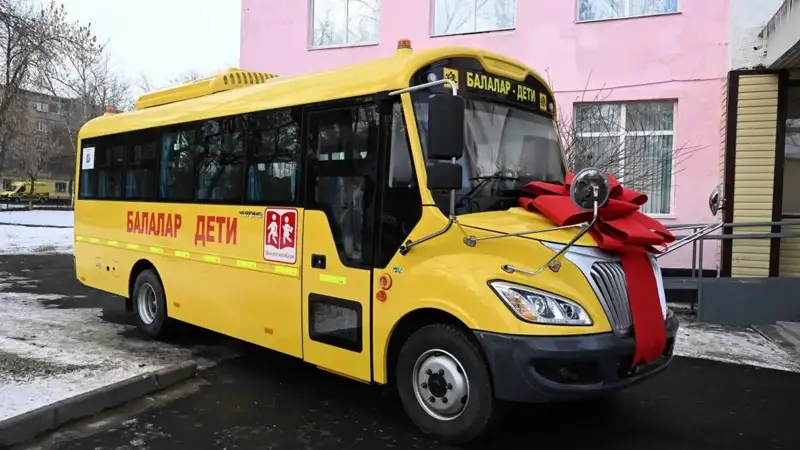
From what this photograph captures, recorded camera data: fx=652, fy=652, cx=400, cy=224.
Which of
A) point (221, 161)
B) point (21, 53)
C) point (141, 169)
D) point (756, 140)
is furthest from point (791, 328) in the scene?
point (21, 53)

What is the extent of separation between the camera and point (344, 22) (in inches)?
577

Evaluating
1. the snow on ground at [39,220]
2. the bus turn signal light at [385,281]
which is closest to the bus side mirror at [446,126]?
the bus turn signal light at [385,281]

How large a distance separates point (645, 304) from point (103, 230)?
22.7ft

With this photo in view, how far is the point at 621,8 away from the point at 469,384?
10.0 metres

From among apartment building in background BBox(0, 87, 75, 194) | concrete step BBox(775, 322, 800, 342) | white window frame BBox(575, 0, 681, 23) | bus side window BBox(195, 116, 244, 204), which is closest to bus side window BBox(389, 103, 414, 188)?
bus side window BBox(195, 116, 244, 204)

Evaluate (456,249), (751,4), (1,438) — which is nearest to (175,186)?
(1,438)

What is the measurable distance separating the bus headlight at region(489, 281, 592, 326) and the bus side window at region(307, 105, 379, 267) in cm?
127

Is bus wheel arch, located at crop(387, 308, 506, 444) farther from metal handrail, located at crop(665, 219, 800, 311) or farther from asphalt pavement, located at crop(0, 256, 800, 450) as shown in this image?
metal handrail, located at crop(665, 219, 800, 311)

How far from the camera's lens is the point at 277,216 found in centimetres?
579

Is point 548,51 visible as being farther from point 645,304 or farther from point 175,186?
point 645,304

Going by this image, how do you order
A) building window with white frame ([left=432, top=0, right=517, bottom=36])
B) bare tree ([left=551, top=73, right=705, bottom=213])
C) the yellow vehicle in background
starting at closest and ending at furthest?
bare tree ([left=551, top=73, right=705, bottom=213]), building window with white frame ([left=432, top=0, right=517, bottom=36]), the yellow vehicle in background

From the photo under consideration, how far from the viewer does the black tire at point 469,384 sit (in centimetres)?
420

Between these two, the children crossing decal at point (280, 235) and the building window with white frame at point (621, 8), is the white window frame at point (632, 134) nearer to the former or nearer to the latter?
→ the building window with white frame at point (621, 8)

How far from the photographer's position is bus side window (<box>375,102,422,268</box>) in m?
4.67
